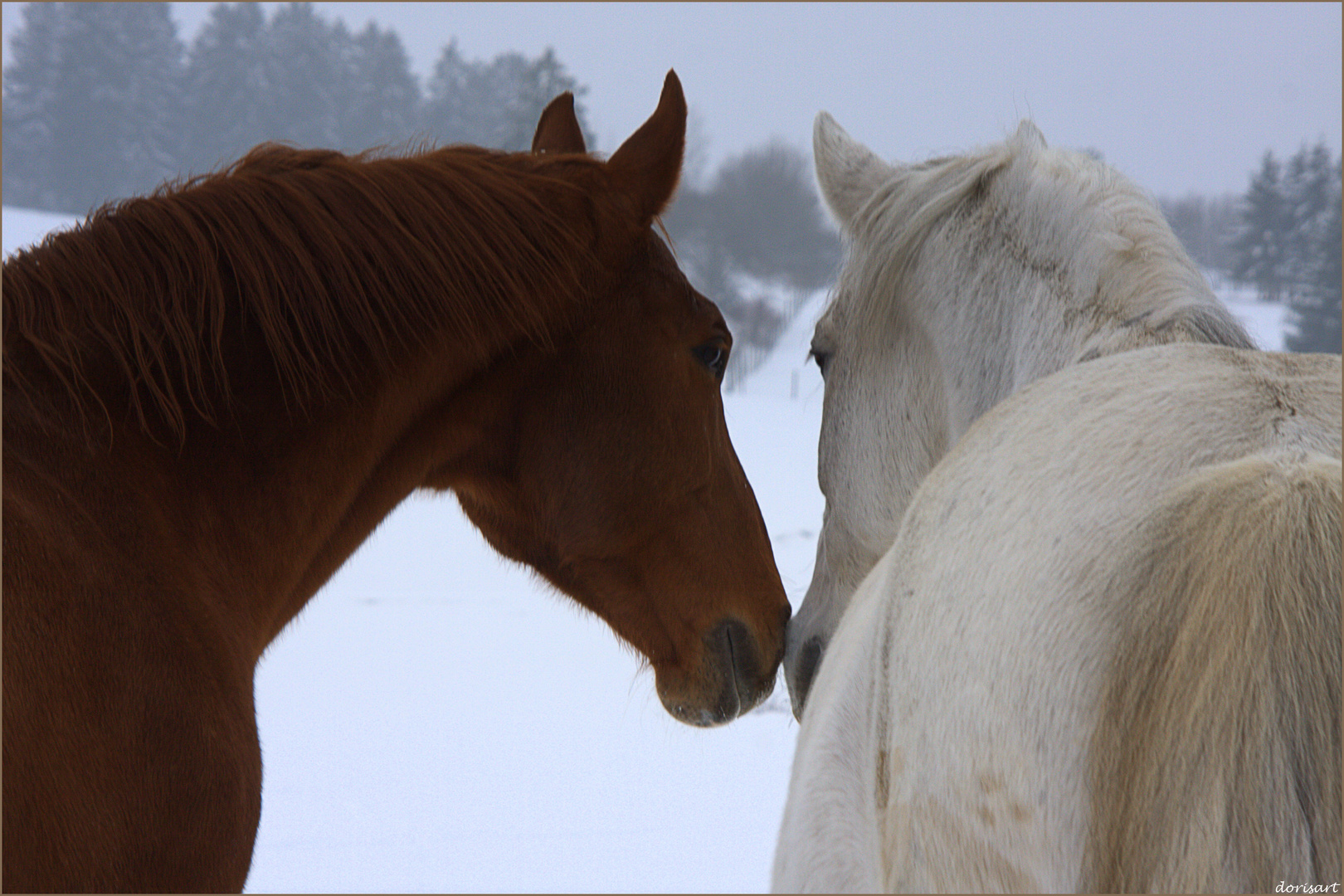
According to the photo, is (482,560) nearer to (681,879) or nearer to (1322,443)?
(681,879)

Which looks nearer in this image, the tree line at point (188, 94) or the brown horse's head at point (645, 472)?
the brown horse's head at point (645, 472)

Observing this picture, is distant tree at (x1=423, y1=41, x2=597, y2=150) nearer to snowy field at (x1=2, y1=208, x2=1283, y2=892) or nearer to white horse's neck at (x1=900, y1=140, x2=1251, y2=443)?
snowy field at (x1=2, y1=208, x2=1283, y2=892)

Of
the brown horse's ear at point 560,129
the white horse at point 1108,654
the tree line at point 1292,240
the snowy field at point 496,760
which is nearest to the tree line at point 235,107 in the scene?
the tree line at point 1292,240

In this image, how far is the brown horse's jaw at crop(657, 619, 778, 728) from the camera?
185cm

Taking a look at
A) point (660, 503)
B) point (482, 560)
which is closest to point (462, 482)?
point (660, 503)

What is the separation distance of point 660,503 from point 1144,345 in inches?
34.7

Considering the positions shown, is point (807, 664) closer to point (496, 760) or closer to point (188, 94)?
point (496, 760)

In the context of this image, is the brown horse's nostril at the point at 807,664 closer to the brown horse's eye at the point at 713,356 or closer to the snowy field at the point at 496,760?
the snowy field at the point at 496,760

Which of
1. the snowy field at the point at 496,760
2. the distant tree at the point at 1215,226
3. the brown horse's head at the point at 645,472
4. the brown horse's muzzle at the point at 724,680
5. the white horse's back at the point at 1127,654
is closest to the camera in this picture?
the white horse's back at the point at 1127,654

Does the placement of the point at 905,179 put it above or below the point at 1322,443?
above

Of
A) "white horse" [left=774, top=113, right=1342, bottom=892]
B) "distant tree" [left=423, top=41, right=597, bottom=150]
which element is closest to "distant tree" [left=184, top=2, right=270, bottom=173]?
"distant tree" [left=423, top=41, right=597, bottom=150]

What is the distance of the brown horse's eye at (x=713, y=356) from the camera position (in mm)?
1862

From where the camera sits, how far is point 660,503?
5.91ft

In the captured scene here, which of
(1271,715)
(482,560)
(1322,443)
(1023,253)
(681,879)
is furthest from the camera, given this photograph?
(482,560)
